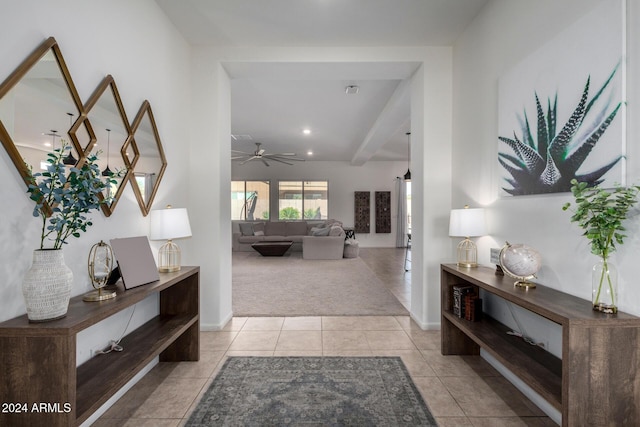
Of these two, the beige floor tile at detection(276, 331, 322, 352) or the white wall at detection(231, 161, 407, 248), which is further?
the white wall at detection(231, 161, 407, 248)

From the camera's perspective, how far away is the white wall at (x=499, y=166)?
1403 mm

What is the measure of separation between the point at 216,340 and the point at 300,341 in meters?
0.79

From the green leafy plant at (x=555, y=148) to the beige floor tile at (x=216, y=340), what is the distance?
2.65m

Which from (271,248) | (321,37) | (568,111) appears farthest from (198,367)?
(271,248)

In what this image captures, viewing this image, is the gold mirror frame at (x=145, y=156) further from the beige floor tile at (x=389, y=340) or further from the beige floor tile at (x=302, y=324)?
the beige floor tile at (x=389, y=340)

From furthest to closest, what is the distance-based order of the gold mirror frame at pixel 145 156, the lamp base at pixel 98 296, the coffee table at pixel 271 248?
the coffee table at pixel 271 248
the gold mirror frame at pixel 145 156
the lamp base at pixel 98 296

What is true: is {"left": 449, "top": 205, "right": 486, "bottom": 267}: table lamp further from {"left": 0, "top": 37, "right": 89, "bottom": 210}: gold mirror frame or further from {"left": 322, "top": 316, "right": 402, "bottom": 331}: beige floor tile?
{"left": 0, "top": 37, "right": 89, "bottom": 210}: gold mirror frame

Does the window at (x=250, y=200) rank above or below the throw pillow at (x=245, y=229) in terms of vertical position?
above

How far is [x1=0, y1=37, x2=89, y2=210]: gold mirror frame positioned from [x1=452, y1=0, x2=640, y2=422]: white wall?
262cm

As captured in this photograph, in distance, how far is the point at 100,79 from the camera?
192 centimetres

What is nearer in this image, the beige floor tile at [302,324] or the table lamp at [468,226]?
the table lamp at [468,226]

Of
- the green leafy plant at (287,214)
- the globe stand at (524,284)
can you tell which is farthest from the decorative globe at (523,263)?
the green leafy plant at (287,214)

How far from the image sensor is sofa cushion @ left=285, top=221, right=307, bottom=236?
31.8ft

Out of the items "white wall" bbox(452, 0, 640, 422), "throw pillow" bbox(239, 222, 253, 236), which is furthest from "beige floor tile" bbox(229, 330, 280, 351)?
"throw pillow" bbox(239, 222, 253, 236)
